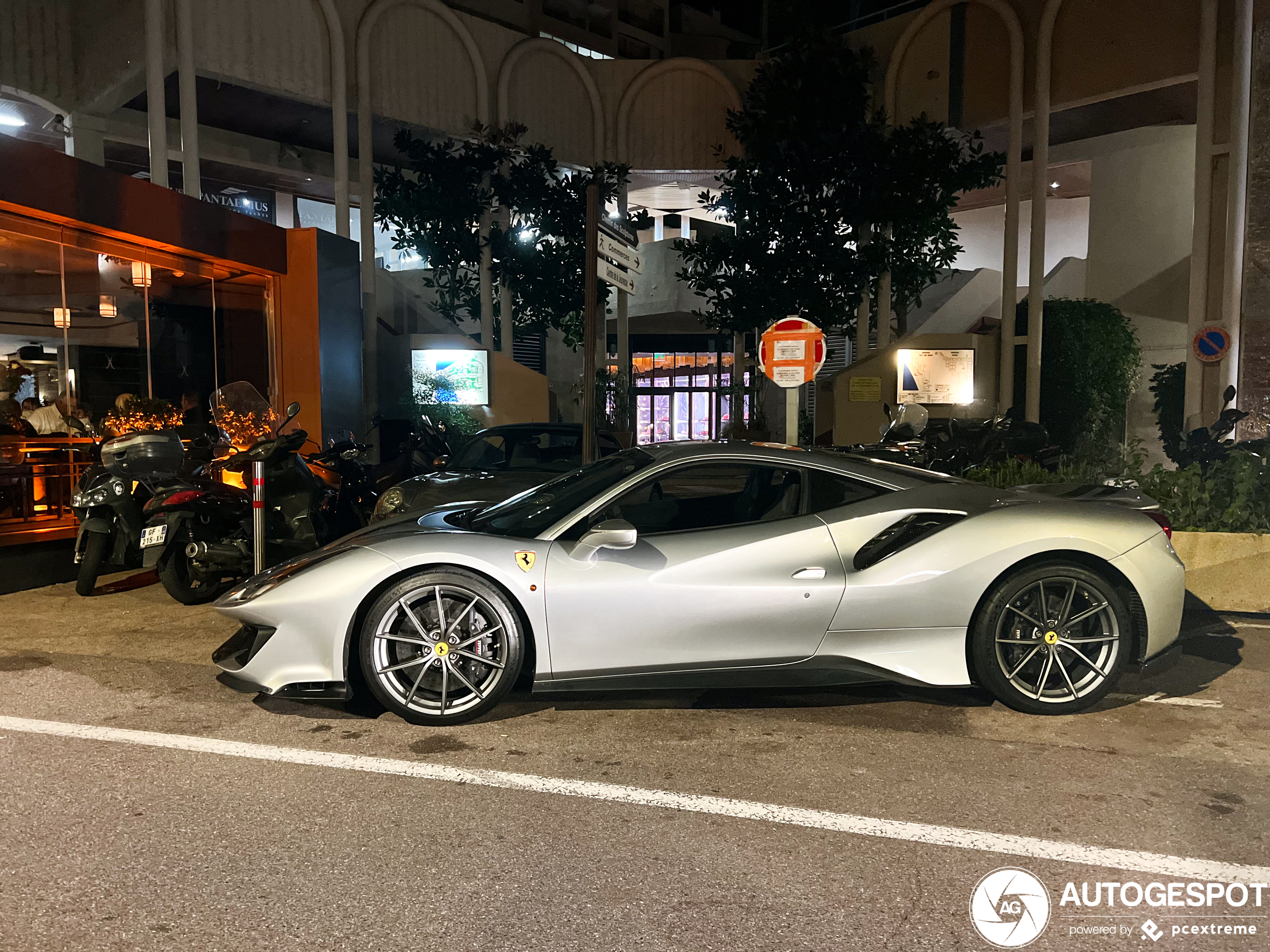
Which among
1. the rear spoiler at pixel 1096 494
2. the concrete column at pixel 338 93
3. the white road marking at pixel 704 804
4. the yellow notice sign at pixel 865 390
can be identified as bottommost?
the white road marking at pixel 704 804

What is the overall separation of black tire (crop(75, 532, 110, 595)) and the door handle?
566 centimetres

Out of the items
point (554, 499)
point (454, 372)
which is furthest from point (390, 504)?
point (454, 372)

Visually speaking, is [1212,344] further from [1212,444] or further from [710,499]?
[710,499]

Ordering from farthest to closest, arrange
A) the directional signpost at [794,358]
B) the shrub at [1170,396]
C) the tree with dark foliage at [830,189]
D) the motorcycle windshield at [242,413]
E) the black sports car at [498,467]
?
the tree with dark foliage at [830,189]
the shrub at [1170,396]
the directional signpost at [794,358]
the motorcycle windshield at [242,413]
the black sports car at [498,467]

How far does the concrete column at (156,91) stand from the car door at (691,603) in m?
12.2

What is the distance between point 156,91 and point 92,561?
926 centimetres

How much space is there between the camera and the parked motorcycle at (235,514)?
708cm

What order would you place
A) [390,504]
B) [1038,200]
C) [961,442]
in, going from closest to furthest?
[390,504]
[961,442]
[1038,200]

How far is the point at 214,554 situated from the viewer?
281 inches

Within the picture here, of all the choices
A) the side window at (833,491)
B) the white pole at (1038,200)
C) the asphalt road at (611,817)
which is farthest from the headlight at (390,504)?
the white pole at (1038,200)

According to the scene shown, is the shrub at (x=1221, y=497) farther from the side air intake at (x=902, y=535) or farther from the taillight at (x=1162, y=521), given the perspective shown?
the side air intake at (x=902, y=535)

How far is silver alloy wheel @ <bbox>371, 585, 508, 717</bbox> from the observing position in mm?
4277

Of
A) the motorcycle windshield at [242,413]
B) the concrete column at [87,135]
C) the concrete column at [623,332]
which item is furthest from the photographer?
the concrete column at [623,332]

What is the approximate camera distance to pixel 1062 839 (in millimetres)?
3148
